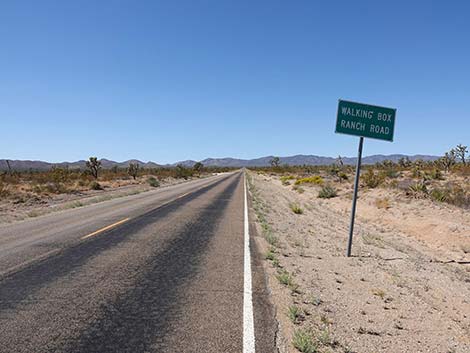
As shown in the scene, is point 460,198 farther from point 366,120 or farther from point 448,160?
point 448,160

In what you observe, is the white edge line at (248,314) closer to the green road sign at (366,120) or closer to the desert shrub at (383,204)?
the green road sign at (366,120)

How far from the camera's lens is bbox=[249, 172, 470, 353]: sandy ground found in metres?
4.64

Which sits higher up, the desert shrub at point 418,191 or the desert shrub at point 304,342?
the desert shrub at point 418,191

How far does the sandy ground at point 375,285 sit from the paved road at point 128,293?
2.06 feet

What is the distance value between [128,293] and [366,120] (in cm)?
678

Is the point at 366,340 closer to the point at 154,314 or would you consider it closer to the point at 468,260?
the point at 154,314

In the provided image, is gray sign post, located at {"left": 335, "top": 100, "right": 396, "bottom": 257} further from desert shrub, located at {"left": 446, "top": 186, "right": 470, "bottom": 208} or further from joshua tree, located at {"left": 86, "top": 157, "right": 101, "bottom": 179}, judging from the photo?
joshua tree, located at {"left": 86, "top": 157, "right": 101, "bottom": 179}

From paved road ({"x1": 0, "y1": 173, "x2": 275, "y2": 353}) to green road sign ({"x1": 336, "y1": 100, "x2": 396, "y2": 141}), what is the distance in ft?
13.1

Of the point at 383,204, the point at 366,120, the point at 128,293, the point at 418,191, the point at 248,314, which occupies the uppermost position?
the point at 366,120

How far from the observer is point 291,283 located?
6.55 metres

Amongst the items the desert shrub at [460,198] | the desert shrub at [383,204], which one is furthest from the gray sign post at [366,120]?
the desert shrub at [383,204]

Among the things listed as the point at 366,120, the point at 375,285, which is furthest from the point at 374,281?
the point at 366,120

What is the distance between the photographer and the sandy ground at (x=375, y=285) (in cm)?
464

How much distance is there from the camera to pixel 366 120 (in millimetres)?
8969
